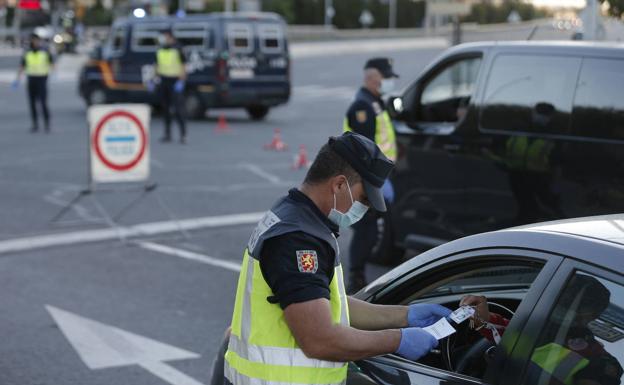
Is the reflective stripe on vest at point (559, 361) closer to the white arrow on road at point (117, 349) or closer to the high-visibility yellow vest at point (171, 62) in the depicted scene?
the white arrow on road at point (117, 349)

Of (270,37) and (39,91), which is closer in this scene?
(39,91)

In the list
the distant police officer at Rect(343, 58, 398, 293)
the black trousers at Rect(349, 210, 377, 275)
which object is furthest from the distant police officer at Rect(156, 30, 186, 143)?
the black trousers at Rect(349, 210, 377, 275)

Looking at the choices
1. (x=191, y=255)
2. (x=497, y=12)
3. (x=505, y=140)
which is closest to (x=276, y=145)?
(x=191, y=255)

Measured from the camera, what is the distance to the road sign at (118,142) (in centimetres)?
1105

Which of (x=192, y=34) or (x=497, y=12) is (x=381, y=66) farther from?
(x=497, y=12)

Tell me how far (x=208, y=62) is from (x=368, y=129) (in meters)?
14.0

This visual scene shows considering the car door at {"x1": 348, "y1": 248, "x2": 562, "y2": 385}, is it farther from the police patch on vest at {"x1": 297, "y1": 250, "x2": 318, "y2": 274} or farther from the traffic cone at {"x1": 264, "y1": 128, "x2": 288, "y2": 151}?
the traffic cone at {"x1": 264, "y1": 128, "x2": 288, "y2": 151}

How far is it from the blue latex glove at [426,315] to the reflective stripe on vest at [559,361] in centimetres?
67

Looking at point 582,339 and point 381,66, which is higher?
point 381,66

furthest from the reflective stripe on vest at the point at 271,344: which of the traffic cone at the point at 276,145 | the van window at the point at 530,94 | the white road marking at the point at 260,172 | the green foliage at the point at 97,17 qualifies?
the green foliage at the point at 97,17

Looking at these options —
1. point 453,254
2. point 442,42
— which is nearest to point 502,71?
point 453,254

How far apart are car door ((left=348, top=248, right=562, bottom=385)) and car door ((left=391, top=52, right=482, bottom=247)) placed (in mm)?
4534

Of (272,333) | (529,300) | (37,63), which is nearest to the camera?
(529,300)

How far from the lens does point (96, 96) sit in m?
23.6
